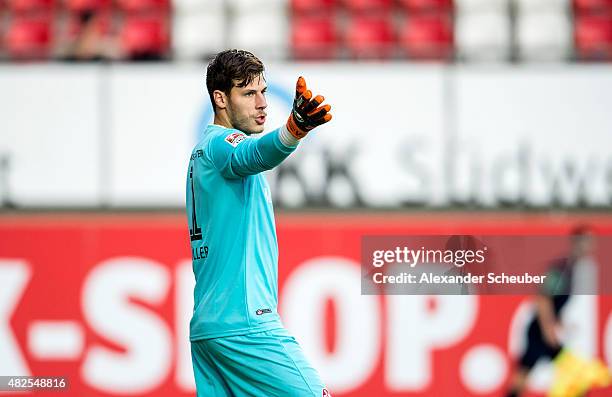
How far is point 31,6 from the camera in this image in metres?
8.97

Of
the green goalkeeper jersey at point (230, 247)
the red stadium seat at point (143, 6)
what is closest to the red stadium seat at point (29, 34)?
the red stadium seat at point (143, 6)

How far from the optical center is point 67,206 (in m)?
7.48

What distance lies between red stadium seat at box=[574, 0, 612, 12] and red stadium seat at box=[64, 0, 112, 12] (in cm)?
360

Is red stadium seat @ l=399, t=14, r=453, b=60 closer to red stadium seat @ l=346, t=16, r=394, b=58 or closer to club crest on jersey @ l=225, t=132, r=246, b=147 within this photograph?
red stadium seat @ l=346, t=16, r=394, b=58

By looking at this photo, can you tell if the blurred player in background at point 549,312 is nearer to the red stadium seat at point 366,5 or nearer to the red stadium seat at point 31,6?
the red stadium seat at point 366,5

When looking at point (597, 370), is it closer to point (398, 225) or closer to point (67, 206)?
point (398, 225)

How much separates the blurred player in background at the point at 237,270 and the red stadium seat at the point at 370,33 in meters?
5.17

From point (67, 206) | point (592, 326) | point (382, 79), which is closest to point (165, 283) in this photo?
→ point (67, 206)

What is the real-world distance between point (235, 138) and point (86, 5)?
18.5 ft

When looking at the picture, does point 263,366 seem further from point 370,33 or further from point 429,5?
point 429,5

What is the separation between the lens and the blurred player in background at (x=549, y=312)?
738cm

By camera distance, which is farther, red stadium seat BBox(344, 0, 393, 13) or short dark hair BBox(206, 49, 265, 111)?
red stadium seat BBox(344, 0, 393, 13)

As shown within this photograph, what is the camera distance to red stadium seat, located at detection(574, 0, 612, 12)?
8.76 meters

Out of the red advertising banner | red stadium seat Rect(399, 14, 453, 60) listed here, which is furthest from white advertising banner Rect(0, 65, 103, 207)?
red stadium seat Rect(399, 14, 453, 60)
